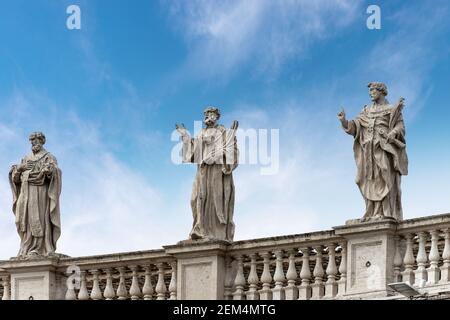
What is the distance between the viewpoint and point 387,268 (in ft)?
123

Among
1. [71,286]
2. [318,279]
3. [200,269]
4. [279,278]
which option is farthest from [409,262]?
[71,286]

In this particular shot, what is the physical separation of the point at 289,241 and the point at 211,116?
3.26m

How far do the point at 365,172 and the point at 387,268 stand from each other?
1.93 m

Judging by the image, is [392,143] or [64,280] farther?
[64,280]

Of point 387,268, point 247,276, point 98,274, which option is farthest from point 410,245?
point 98,274

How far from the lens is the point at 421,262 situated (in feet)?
122

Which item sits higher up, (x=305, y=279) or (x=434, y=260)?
(x=434, y=260)

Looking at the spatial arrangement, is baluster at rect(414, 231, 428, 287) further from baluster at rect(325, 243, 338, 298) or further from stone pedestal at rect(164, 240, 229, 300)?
stone pedestal at rect(164, 240, 229, 300)

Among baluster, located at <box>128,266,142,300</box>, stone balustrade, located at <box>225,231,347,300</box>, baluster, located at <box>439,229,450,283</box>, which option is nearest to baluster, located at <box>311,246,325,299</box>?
stone balustrade, located at <box>225,231,347,300</box>

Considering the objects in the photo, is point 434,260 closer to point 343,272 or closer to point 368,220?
point 368,220

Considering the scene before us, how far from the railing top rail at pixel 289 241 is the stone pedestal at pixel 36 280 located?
168 inches
